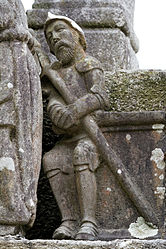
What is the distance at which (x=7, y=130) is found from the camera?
7652 millimetres

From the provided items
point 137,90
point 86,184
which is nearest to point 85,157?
point 86,184

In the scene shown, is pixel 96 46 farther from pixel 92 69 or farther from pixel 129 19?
pixel 92 69

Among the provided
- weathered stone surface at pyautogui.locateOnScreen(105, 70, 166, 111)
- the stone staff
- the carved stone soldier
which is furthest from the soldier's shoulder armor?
weathered stone surface at pyautogui.locateOnScreen(105, 70, 166, 111)

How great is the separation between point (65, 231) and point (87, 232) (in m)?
0.15

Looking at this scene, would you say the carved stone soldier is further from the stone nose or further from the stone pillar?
the stone pillar

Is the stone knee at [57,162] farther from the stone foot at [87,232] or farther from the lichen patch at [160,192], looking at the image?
the lichen patch at [160,192]

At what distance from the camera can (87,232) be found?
7707 millimetres

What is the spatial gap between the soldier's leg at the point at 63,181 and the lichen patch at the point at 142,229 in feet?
1.25

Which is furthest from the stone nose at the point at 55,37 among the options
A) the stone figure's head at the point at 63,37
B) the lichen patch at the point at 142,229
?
the lichen patch at the point at 142,229

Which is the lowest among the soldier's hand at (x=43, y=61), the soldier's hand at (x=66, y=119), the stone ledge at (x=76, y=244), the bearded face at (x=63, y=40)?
the stone ledge at (x=76, y=244)

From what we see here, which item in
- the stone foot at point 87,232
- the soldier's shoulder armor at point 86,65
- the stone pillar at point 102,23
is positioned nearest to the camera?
the stone foot at point 87,232

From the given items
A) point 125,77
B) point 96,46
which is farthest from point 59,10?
point 125,77

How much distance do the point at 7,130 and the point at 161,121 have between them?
3.50ft

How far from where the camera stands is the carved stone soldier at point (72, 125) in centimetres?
785
